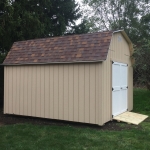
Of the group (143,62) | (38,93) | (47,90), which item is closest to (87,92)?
(47,90)

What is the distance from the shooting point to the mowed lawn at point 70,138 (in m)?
4.56

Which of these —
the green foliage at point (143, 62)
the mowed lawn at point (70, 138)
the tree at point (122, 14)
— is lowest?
the mowed lawn at point (70, 138)

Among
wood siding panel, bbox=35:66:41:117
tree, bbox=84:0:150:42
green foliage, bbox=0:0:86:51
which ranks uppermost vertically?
tree, bbox=84:0:150:42

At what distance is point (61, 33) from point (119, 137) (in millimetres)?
12455

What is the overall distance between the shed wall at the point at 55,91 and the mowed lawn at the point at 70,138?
70 centimetres

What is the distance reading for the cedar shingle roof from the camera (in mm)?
6359

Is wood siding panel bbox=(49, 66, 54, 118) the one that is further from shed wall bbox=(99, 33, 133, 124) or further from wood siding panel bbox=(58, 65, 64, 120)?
shed wall bbox=(99, 33, 133, 124)

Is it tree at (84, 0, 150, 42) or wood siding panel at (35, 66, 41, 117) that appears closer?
wood siding panel at (35, 66, 41, 117)

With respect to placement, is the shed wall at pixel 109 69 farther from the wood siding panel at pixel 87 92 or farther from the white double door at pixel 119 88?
the wood siding panel at pixel 87 92

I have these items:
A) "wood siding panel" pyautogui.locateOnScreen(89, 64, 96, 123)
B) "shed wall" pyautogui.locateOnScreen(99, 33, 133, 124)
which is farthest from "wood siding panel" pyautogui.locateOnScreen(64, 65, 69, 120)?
"shed wall" pyautogui.locateOnScreen(99, 33, 133, 124)

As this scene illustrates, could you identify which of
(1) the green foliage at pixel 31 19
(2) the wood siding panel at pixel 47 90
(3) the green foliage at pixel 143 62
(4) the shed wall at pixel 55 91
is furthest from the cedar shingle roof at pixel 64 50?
(3) the green foliage at pixel 143 62

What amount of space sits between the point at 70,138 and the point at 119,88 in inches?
124

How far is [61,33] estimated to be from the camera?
644 inches

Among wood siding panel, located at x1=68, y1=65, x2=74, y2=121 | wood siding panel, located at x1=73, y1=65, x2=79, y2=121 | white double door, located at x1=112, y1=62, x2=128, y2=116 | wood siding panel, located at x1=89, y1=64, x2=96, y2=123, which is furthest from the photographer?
white double door, located at x1=112, y1=62, x2=128, y2=116
